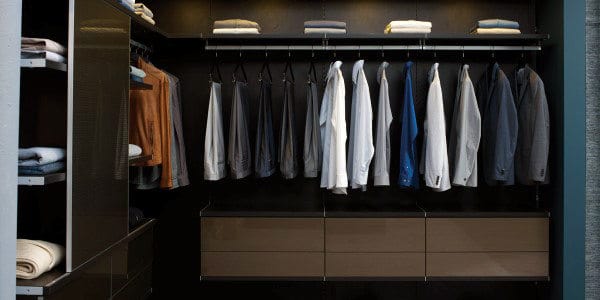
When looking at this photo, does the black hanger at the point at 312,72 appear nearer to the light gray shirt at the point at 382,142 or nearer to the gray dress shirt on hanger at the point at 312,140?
the gray dress shirt on hanger at the point at 312,140

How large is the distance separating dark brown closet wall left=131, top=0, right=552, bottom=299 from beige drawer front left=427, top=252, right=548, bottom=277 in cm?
44

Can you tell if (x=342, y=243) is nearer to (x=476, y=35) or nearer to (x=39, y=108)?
(x=476, y=35)

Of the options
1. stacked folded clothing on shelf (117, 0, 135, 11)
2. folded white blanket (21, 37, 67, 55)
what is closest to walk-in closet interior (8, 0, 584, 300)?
stacked folded clothing on shelf (117, 0, 135, 11)

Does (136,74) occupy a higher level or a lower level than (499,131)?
higher

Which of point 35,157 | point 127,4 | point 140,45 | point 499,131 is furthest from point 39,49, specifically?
point 499,131

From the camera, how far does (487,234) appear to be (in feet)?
10.7

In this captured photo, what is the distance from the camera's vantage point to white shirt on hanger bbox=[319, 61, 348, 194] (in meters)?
3.09

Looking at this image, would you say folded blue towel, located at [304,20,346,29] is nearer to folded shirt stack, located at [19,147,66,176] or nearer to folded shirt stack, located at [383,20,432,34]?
folded shirt stack, located at [383,20,432,34]

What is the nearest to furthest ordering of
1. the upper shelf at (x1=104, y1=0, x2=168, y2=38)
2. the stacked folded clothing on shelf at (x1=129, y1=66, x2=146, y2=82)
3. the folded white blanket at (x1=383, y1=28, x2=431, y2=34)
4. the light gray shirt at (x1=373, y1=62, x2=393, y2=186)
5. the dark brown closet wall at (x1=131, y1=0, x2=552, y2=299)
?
Answer: the upper shelf at (x1=104, y1=0, x2=168, y2=38) < the stacked folded clothing on shelf at (x1=129, y1=66, x2=146, y2=82) < the light gray shirt at (x1=373, y1=62, x2=393, y2=186) < the folded white blanket at (x1=383, y1=28, x2=431, y2=34) < the dark brown closet wall at (x1=131, y1=0, x2=552, y2=299)

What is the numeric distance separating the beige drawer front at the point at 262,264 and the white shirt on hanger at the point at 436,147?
939 mm

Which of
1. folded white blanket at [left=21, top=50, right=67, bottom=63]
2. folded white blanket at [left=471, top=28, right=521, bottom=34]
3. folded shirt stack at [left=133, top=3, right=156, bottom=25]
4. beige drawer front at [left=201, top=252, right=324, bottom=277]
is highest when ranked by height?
folded white blanket at [left=471, top=28, right=521, bottom=34]

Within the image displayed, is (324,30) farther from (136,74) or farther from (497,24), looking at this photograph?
(136,74)

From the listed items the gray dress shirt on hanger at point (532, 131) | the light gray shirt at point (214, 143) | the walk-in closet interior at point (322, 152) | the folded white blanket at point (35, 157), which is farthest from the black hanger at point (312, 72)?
the folded white blanket at point (35, 157)

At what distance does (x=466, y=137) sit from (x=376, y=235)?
0.92 m
